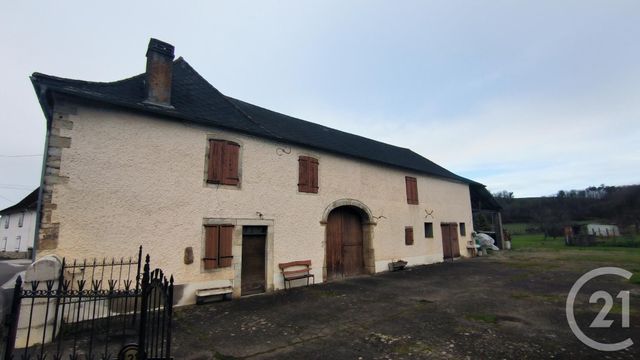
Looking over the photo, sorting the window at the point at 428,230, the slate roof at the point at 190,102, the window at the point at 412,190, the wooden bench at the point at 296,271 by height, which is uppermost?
the slate roof at the point at 190,102

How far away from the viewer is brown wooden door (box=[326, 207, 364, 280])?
40.2 feet

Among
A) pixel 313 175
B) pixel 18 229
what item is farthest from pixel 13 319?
pixel 18 229

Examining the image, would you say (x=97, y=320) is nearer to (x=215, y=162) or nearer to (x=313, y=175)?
(x=215, y=162)

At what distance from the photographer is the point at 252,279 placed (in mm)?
9656

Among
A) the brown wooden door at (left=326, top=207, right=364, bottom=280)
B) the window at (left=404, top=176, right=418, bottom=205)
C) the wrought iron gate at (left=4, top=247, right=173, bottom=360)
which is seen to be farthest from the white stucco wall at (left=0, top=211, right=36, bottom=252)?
the window at (left=404, top=176, right=418, bottom=205)

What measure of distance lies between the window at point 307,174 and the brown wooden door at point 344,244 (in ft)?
5.65

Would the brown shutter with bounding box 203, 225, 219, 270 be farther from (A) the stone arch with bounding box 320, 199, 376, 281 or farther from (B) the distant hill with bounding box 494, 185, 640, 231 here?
(B) the distant hill with bounding box 494, 185, 640, 231

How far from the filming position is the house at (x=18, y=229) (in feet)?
74.0

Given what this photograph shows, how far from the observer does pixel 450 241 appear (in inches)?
714

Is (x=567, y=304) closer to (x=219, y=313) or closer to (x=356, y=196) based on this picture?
(x=356, y=196)

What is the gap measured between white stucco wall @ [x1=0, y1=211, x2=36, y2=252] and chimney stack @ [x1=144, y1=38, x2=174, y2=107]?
21.5 m

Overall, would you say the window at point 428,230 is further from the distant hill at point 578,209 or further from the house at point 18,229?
the distant hill at point 578,209

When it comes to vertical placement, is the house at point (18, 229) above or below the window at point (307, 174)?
below

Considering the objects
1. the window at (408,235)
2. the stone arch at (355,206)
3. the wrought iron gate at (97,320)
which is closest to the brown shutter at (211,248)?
the wrought iron gate at (97,320)
